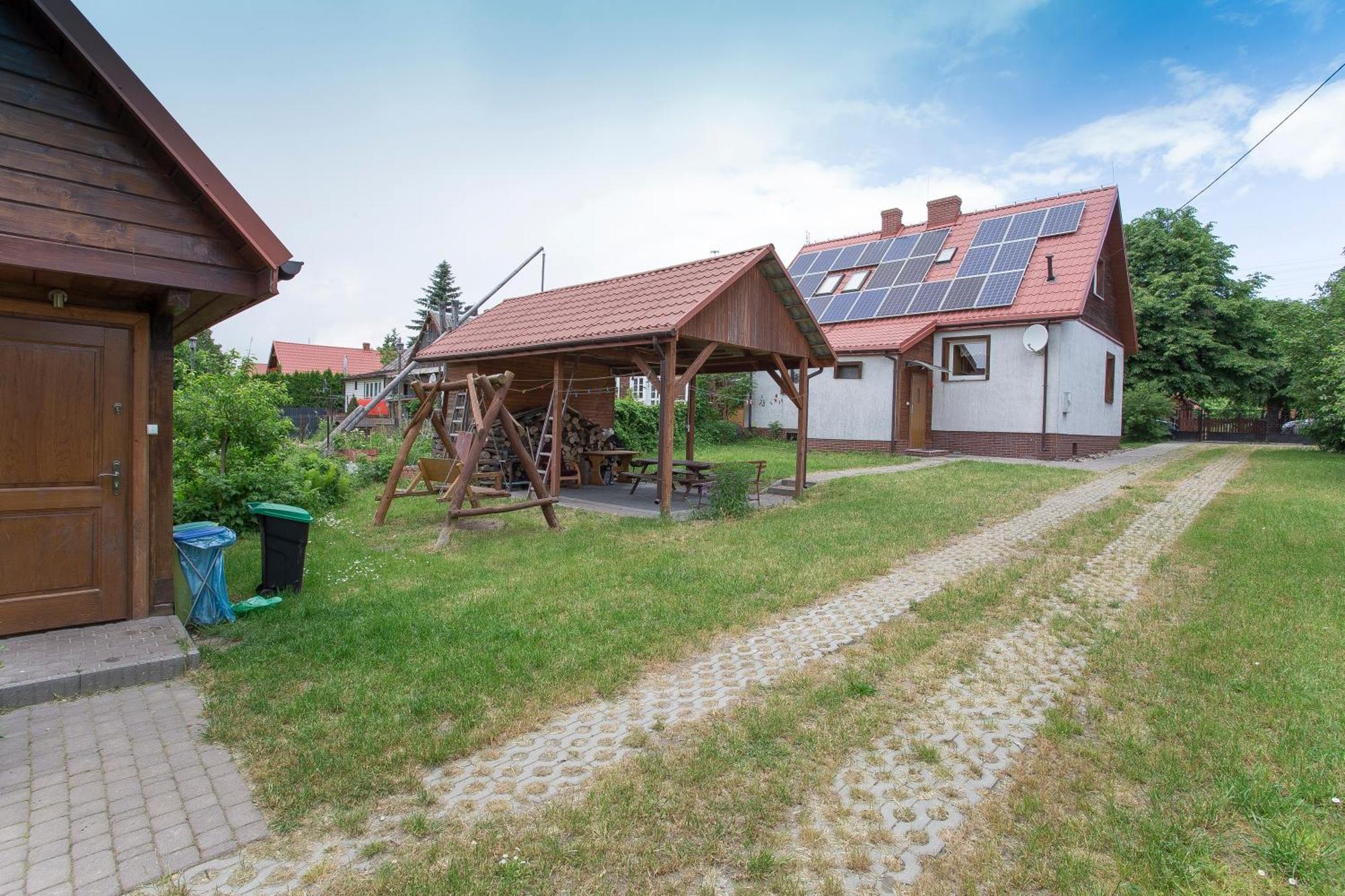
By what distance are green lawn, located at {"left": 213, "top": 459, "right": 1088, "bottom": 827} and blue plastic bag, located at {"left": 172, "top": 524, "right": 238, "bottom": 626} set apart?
0.88 ft

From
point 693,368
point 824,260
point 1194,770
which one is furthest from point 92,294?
point 824,260

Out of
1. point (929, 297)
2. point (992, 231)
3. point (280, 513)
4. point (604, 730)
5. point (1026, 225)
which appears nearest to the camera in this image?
point (604, 730)

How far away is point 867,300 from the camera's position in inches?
893

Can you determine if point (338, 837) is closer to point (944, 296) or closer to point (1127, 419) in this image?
point (944, 296)

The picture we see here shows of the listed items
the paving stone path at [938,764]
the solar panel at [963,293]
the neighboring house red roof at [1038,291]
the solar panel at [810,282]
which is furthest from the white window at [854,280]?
the paving stone path at [938,764]

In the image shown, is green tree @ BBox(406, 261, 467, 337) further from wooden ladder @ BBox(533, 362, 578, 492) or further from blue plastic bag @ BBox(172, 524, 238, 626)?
blue plastic bag @ BBox(172, 524, 238, 626)

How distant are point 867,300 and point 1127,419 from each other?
16.2 m

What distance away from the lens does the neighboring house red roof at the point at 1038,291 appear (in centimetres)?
1898

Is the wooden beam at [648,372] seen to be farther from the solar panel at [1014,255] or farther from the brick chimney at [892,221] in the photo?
the brick chimney at [892,221]

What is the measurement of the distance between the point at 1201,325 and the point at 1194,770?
37.5 m

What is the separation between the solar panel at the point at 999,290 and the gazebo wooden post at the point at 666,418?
1394 centimetres

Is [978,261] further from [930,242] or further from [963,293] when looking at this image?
[930,242]

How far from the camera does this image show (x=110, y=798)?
2.95 meters

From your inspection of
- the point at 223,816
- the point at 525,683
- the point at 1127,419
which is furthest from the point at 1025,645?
the point at 1127,419
